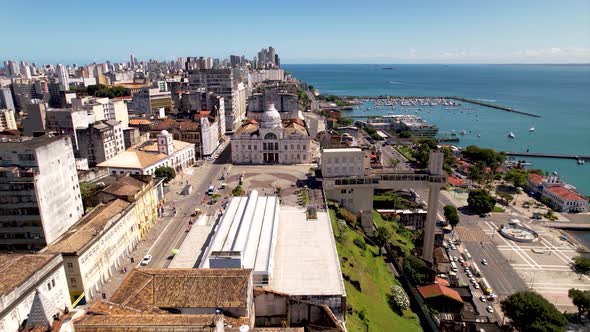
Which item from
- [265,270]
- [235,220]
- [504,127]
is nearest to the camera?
[265,270]

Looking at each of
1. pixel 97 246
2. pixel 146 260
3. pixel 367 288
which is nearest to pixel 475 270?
pixel 367 288

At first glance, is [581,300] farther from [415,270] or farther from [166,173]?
[166,173]

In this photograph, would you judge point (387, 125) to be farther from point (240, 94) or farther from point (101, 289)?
point (101, 289)

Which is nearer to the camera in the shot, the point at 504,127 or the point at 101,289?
the point at 101,289

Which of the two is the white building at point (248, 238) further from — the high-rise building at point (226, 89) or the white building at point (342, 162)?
the high-rise building at point (226, 89)

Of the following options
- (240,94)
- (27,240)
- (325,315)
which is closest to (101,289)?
(27,240)

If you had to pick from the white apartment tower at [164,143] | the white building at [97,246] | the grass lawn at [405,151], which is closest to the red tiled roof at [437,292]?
the white building at [97,246]

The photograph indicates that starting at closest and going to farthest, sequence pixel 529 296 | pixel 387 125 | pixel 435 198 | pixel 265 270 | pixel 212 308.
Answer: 1. pixel 212 308
2. pixel 265 270
3. pixel 529 296
4. pixel 435 198
5. pixel 387 125
